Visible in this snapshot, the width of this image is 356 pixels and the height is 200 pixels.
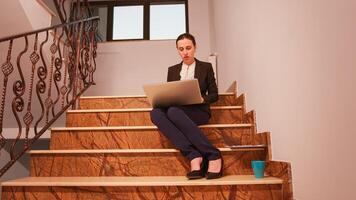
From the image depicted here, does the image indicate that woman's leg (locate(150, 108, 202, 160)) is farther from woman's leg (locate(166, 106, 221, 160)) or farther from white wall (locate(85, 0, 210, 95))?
white wall (locate(85, 0, 210, 95))

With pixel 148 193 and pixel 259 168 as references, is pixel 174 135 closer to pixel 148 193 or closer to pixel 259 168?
pixel 148 193

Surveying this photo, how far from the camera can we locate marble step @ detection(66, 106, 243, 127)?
2.33 meters

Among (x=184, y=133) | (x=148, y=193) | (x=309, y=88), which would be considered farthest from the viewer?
(x=184, y=133)

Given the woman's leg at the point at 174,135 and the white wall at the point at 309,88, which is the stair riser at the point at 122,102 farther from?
the woman's leg at the point at 174,135

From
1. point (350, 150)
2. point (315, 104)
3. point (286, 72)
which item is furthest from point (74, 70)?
point (350, 150)

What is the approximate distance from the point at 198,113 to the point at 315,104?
35.9 inches

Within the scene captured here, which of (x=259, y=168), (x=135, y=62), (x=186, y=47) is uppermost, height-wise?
(x=135, y=62)

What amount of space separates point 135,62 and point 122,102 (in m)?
1.65

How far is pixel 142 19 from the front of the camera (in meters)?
4.61

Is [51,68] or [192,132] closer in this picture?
[192,132]

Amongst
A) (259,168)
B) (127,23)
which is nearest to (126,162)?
(259,168)

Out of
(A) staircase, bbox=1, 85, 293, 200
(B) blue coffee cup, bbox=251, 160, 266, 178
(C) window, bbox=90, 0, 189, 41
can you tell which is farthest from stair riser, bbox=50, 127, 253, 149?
(C) window, bbox=90, 0, 189, 41

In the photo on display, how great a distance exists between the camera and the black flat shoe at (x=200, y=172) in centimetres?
158

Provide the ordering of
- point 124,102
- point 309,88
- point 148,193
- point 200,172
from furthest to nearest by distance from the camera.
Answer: point 124,102
point 200,172
point 148,193
point 309,88
